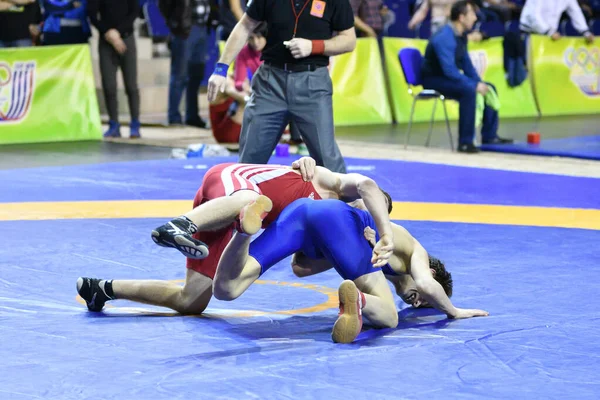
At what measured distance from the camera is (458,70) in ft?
35.6

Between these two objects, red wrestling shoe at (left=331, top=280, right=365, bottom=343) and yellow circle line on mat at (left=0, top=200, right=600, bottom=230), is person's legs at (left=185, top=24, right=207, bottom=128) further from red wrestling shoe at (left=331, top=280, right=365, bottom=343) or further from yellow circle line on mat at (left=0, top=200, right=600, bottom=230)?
red wrestling shoe at (left=331, top=280, right=365, bottom=343)

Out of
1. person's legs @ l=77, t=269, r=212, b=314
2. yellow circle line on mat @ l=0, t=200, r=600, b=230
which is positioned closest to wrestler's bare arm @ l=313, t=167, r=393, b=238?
person's legs @ l=77, t=269, r=212, b=314

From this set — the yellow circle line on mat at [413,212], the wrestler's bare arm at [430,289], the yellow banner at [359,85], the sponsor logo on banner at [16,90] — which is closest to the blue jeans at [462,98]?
the yellow banner at [359,85]

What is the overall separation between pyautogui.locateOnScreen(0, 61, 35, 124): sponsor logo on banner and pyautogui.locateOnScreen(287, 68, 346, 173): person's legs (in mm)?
5613

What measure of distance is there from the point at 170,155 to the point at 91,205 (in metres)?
3.08

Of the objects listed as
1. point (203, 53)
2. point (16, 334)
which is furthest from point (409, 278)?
point (203, 53)

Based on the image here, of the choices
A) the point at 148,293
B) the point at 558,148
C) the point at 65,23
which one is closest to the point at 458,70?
the point at 558,148

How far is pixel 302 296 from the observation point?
5090mm

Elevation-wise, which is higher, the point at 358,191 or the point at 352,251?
the point at 358,191

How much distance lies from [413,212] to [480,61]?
24.2 ft

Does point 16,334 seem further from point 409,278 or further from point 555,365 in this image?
point 555,365

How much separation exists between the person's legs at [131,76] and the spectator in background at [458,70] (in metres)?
3.09

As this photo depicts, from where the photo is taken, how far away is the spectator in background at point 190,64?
12898 millimetres

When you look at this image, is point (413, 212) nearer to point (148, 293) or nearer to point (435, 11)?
point (148, 293)
